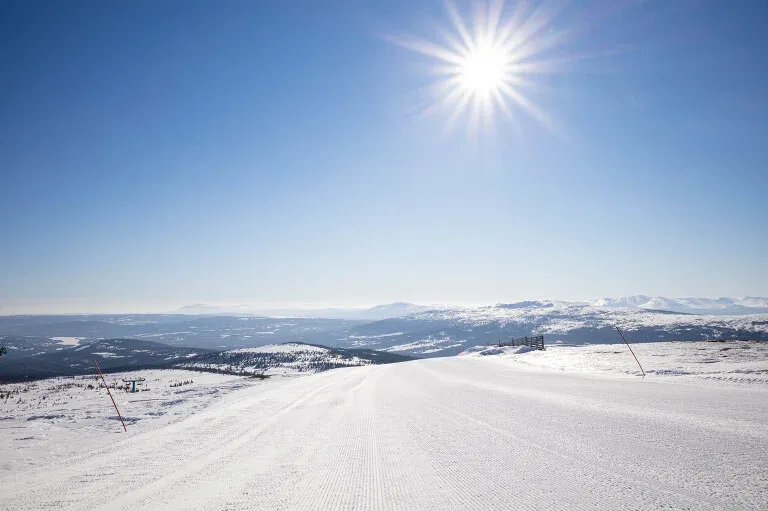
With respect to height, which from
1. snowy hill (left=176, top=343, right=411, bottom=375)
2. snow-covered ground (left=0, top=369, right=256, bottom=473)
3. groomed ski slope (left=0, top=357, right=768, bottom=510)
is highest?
groomed ski slope (left=0, top=357, right=768, bottom=510)

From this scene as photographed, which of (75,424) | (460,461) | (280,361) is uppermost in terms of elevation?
(460,461)

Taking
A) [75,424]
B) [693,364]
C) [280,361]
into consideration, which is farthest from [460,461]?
[280,361]

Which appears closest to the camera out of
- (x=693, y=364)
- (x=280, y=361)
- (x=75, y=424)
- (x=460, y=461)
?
(x=460, y=461)

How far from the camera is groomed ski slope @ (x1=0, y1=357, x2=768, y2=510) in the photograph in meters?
3.54

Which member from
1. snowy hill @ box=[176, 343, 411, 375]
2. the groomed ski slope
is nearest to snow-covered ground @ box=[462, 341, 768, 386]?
the groomed ski slope

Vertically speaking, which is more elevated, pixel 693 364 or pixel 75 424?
pixel 693 364

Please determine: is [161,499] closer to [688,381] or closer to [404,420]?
[404,420]

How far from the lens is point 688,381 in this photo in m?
10.2

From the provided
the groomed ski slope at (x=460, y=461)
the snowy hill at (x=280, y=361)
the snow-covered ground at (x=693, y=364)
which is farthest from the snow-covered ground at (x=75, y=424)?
the snowy hill at (x=280, y=361)

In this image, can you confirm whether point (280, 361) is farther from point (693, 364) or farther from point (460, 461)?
point (460, 461)

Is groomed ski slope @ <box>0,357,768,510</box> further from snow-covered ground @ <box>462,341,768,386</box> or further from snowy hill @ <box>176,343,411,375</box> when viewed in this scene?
snowy hill @ <box>176,343,411,375</box>

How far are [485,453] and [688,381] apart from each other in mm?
8900

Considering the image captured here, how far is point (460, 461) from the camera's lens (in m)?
4.80

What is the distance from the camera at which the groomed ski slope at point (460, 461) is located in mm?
3537
